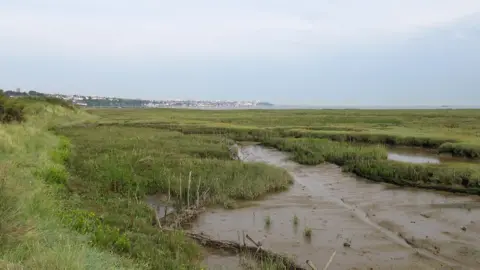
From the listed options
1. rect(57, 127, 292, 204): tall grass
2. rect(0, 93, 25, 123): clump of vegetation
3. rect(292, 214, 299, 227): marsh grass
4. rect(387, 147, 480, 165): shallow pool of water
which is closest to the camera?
rect(292, 214, 299, 227): marsh grass

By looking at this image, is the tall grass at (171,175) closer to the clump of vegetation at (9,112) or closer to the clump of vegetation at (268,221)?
the clump of vegetation at (268,221)

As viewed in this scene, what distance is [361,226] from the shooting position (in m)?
16.4

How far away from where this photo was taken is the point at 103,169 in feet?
68.6

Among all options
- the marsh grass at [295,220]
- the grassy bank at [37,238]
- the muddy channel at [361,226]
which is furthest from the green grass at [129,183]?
the marsh grass at [295,220]

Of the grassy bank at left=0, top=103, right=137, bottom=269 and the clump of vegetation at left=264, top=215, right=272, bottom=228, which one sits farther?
the clump of vegetation at left=264, top=215, right=272, bottom=228

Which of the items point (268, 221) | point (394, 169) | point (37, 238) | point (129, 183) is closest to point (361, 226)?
point (268, 221)

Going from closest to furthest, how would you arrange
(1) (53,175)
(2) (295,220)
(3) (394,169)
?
(2) (295,220) < (1) (53,175) < (3) (394,169)

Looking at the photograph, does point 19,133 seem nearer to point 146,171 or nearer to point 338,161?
point 146,171

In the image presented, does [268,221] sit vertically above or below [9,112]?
below

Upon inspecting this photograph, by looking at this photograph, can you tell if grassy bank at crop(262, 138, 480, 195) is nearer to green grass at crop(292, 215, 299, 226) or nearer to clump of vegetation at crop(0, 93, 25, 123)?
green grass at crop(292, 215, 299, 226)

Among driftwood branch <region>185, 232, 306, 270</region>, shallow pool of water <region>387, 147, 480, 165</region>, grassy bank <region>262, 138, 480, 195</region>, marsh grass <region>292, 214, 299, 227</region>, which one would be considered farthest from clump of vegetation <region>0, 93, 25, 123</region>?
shallow pool of water <region>387, 147, 480, 165</region>

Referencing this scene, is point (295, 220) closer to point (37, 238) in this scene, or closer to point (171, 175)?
point (171, 175)

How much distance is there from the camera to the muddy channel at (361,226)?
42.4 feet

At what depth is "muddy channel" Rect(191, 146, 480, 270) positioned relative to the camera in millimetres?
12938
